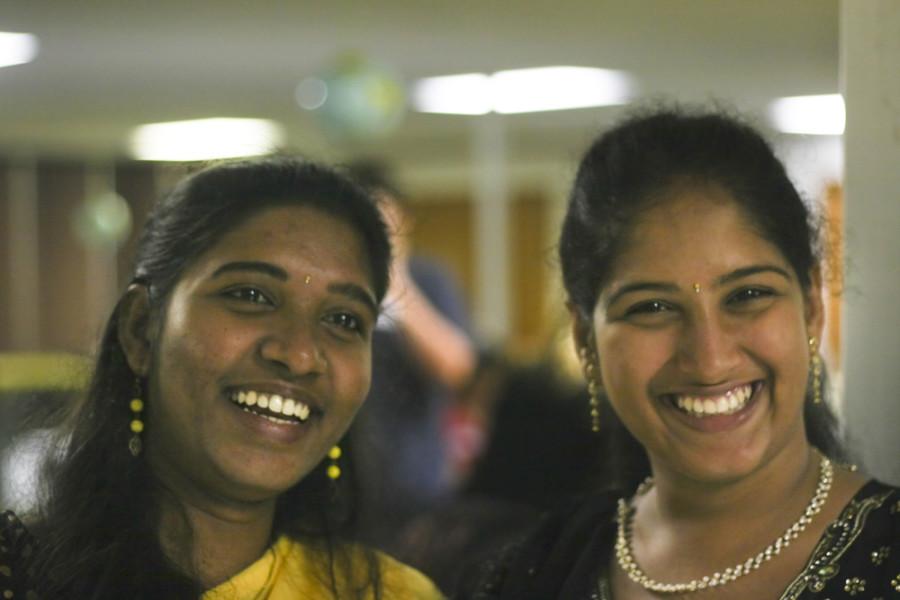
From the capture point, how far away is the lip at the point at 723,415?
70.0 inches

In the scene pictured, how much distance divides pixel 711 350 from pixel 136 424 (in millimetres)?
750

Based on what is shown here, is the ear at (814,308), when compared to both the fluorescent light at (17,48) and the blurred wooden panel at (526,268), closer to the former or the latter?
the fluorescent light at (17,48)

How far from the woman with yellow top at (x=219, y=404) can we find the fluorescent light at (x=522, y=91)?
6869mm

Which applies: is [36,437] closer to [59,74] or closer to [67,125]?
[59,74]

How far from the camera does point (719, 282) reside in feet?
5.84

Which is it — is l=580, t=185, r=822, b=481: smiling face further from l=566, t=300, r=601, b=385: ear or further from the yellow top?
the yellow top

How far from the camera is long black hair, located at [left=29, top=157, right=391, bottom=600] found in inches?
71.0

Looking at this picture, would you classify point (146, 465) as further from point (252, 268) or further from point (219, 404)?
point (252, 268)

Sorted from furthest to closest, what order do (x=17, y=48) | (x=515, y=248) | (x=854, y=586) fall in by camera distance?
(x=515, y=248) → (x=17, y=48) → (x=854, y=586)

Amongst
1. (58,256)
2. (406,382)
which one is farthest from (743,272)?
(58,256)

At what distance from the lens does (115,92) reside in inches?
388

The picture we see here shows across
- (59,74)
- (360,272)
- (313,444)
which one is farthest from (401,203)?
(59,74)

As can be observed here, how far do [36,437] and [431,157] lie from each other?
1235 centimetres

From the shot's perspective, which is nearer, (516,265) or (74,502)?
(74,502)
